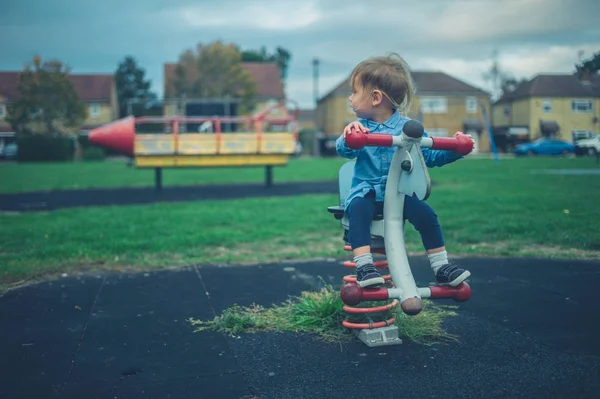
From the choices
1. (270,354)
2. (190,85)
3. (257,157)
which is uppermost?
(190,85)

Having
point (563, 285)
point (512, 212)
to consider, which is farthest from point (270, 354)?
point (512, 212)

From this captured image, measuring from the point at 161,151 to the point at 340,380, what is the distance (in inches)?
464

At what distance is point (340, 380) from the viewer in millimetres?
2678

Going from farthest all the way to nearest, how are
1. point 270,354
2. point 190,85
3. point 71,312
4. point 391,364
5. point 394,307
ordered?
point 190,85 < point 71,312 < point 394,307 < point 270,354 < point 391,364

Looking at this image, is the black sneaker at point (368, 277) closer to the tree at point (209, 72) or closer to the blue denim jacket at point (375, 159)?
the blue denim jacket at point (375, 159)

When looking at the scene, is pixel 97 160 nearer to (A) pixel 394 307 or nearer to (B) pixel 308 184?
(B) pixel 308 184

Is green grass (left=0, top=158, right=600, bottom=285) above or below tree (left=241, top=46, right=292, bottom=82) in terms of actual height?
below

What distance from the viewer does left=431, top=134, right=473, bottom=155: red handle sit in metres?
2.92

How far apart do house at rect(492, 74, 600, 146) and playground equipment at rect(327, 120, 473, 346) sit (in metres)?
7.00

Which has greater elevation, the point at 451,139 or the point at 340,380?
the point at 451,139

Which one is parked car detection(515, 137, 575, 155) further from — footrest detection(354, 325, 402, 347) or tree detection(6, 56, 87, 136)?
footrest detection(354, 325, 402, 347)

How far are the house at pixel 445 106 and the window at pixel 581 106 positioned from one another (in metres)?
29.9

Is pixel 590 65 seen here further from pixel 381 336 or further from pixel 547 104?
pixel 547 104

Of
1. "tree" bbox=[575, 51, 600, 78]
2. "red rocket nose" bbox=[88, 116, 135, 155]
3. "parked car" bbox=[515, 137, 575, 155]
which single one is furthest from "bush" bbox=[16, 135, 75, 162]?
"parked car" bbox=[515, 137, 575, 155]
